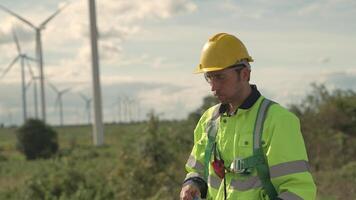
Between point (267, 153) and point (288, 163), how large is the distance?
0.12 metres

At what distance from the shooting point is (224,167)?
12.9 ft

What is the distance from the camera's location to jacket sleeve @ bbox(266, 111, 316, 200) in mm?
3652

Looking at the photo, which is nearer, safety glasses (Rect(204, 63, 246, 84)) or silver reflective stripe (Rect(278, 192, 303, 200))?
silver reflective stripe (Rect(278, 192, 303, 200))

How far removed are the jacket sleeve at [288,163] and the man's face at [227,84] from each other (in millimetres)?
308

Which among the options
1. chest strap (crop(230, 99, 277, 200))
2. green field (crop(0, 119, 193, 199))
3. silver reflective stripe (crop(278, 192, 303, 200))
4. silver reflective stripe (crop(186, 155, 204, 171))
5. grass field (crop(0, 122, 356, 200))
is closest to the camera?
silver reflective stripe (crop(278, 192, 303, 200))

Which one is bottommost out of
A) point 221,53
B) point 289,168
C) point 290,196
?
point 290,196

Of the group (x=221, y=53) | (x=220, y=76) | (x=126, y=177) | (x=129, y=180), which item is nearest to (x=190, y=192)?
(x=220, y=76)

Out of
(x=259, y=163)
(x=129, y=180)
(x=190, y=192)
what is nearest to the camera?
(x=259, y=163)

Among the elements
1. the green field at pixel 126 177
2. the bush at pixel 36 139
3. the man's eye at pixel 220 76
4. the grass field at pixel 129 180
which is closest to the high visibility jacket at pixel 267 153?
the man's eye at pixel 220 76

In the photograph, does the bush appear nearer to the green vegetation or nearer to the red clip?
the green vegetation

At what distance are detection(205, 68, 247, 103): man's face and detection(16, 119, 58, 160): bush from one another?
51.1 metres

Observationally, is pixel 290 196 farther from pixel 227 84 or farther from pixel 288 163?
pixel 227 84

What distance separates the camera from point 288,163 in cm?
367

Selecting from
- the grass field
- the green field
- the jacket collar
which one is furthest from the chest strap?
the green field
